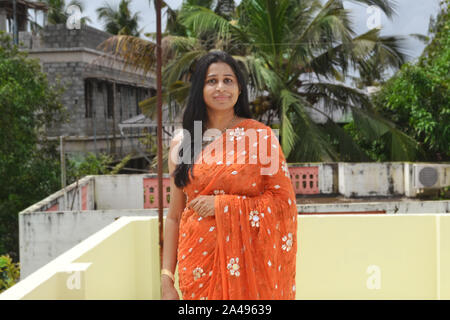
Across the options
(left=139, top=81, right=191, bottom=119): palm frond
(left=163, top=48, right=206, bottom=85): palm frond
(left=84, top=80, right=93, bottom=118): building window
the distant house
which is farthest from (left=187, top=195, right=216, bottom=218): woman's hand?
(left=84, top=80, right=93, bottom=118): building window

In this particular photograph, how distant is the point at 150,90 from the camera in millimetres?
18766

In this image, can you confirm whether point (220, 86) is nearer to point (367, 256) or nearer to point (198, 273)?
point (198, 273)

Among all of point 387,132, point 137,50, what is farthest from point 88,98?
point 387,132

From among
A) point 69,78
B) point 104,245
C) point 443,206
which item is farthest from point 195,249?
point 69,78

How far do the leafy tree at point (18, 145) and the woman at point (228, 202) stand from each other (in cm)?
855

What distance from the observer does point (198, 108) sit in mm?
1900

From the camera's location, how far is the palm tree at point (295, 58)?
9828mm

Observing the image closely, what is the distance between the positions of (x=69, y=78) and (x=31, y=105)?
389 centimetres

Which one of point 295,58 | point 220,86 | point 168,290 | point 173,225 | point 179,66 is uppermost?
point 295,58

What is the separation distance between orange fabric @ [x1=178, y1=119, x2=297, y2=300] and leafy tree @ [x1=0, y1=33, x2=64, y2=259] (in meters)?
8.66

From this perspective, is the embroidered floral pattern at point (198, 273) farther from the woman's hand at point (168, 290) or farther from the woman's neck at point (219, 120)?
the woman's neck at point (219, 120)

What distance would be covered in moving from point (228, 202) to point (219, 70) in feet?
1.59

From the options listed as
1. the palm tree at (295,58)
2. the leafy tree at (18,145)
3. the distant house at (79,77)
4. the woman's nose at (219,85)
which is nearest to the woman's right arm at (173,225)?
the woman's nose at (219,85)

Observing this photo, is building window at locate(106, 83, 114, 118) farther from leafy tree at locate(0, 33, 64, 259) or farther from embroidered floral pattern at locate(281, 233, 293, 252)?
embroidered floral pattern at locate(281, 233, 293, 252)
